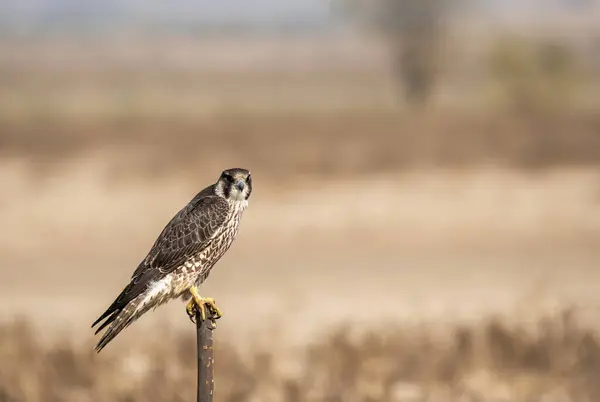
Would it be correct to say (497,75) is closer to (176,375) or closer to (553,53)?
(553,53)

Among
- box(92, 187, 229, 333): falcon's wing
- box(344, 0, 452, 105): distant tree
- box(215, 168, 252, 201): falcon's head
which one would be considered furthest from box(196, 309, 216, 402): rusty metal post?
box(344, 0, 452, 105): distant tree

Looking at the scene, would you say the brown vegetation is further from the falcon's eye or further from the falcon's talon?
the falcon's eye

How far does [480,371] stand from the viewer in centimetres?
920

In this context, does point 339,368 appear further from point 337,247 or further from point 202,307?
point 337,247

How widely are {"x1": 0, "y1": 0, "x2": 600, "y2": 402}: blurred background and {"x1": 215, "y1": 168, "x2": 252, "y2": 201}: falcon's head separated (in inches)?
103

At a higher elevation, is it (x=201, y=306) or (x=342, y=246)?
(x=342, y=246)

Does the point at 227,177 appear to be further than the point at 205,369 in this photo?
Yes

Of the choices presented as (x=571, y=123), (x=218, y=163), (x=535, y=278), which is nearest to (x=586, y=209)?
(x=571, y=123)

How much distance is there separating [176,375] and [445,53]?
101ft

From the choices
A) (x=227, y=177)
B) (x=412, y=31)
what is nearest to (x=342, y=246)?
(x=227, y=177)

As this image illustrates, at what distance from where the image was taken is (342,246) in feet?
55.4

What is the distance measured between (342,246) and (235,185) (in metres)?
11.0

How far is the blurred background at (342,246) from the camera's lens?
355 inches

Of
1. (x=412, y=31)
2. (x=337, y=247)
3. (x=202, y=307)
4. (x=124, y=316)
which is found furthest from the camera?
(x=412, y=31)
